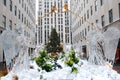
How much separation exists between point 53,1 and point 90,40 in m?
119

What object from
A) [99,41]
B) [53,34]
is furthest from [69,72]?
[53,34]

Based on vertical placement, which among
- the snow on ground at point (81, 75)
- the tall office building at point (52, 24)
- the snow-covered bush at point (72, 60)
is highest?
the tall office building at point (52, 24)

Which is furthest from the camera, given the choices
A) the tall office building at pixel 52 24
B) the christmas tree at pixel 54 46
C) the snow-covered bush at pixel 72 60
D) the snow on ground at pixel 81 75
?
the tall office building at pixel 52 24

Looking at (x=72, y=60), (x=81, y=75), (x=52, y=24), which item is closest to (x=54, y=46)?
(x=72, y=60)

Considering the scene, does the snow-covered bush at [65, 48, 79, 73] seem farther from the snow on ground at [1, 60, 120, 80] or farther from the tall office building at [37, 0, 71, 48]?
the tall office building at [37, 0, 71, 48]

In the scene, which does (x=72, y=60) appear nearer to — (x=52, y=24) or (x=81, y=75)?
(x=81, y=75)

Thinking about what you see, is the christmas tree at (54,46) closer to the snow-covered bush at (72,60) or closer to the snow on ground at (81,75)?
the snow-covered bush at (72,60)

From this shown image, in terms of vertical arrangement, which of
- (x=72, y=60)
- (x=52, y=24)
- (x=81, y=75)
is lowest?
(x=81, y=75)

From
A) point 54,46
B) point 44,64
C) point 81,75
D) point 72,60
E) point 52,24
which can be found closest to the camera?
point 81,75

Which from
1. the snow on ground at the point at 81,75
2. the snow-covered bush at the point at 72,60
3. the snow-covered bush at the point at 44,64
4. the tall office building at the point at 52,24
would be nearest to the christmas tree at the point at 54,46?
the snow-covered bush at the point at 72,60

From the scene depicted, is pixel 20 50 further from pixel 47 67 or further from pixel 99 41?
pixel 99 41

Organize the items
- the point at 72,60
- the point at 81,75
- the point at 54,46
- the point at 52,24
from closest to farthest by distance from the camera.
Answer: the point at 81,75 → the point at 72,60 → the point at 54,46 → the point at 52,24

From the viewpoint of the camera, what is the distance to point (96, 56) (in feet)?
35.9

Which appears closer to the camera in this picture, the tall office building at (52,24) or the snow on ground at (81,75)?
the snow on ground at (81,75)
